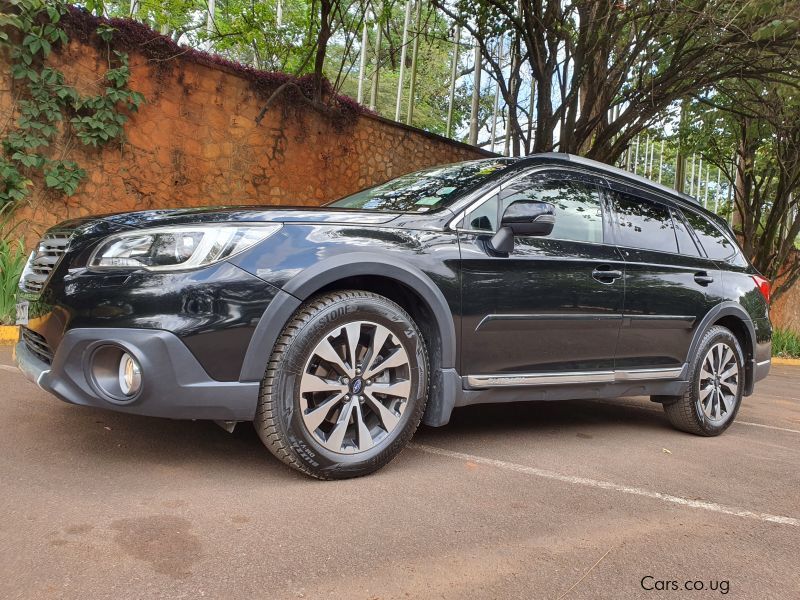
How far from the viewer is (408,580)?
6.73ft

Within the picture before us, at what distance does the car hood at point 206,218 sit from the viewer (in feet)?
8.88

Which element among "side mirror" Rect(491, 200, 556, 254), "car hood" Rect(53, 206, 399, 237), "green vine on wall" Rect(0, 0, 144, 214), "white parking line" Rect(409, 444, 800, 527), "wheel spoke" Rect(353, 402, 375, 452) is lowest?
"white parking line" Rect(409, 444, 800, 527)

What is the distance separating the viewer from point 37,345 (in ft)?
9.37

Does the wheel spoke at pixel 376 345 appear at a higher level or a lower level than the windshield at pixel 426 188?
lower

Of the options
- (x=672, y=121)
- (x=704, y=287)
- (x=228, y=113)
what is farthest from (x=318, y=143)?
(x=672, y=121)

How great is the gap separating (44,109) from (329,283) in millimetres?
5621

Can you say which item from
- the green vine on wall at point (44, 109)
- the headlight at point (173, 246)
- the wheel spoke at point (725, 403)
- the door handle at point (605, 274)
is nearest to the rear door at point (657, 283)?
the door handle at point (605, 274)

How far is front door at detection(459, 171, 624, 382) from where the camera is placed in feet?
10.6

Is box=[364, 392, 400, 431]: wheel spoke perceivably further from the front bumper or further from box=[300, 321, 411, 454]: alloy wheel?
the front bumper

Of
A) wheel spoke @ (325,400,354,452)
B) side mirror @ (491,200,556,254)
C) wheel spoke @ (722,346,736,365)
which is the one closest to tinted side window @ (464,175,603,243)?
side mirror @ (491,200,556,254)

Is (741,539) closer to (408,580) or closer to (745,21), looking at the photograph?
(408,580)

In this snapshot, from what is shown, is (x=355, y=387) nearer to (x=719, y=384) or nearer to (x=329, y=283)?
(x=329, y=283)

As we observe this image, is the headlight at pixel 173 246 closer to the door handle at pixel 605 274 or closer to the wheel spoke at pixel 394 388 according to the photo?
the wheel spoke at pixel 394 388

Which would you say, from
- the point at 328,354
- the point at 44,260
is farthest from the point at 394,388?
the point at 44,260
